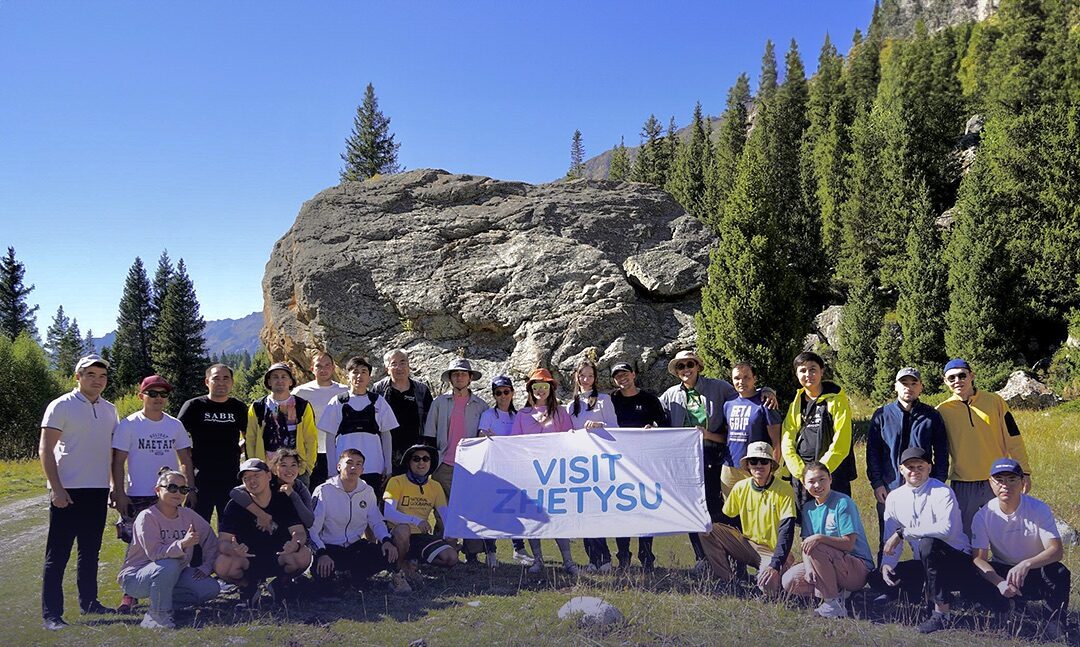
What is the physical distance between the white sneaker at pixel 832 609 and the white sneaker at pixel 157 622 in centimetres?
464

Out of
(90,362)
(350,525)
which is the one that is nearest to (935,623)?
(350,525)

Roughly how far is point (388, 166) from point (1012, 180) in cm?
3602

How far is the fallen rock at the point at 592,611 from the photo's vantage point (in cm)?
450

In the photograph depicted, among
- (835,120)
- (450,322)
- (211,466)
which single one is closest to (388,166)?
(835,120)

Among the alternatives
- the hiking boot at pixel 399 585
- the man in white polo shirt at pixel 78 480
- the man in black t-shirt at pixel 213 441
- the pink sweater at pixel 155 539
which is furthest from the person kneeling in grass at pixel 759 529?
the man in white polo shirt at pixel 78 480

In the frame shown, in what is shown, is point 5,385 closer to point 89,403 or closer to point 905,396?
point 89,403

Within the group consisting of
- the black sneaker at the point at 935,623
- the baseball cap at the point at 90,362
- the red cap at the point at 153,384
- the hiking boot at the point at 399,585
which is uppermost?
the baseball cap at the point at 90,362

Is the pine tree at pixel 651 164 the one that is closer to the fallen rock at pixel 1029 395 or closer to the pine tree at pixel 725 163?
the pine tree at pixel 725 163

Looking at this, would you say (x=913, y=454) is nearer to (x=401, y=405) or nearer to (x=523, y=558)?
(x=523, y=558)

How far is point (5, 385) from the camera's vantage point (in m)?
27.7

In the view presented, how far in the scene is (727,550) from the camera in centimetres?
530

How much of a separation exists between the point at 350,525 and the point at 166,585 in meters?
1.35

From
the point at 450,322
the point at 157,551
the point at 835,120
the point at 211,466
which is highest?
the point at 835,120

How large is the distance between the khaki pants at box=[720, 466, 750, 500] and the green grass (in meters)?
0.86
